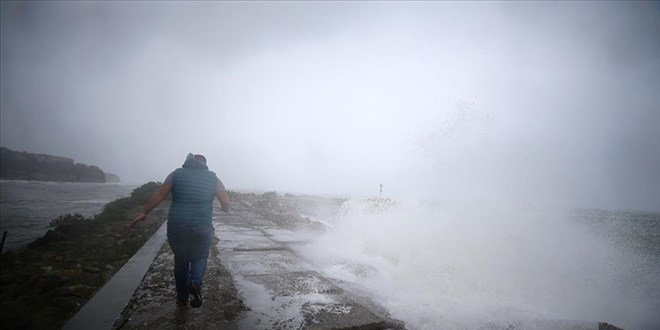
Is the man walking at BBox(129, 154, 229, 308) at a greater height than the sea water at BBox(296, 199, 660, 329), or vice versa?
the man walking at BBox(129, 154, 229, 308)

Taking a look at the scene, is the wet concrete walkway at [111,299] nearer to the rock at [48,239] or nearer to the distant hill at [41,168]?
the rock at [48,239]

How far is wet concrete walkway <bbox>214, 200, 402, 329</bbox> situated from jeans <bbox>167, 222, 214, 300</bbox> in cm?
76

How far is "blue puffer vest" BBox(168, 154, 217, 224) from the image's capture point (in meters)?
3.28

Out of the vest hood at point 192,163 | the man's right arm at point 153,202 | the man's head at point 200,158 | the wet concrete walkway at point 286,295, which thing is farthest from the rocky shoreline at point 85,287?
the man's head at point 200,158

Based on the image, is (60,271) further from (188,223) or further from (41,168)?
(41,168)

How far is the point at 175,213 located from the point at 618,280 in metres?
13.7

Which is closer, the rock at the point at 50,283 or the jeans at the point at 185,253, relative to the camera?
the jeans at the point at 185,253

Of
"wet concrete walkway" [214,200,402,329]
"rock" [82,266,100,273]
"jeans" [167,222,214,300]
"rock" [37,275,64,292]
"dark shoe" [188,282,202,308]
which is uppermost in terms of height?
"jeans" [167,222,214,300]

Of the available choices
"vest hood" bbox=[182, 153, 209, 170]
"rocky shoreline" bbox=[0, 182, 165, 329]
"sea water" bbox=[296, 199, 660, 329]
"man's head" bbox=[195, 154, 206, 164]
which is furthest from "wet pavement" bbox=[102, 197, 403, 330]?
"man's head" bbox=[195, 154, 206, 164]

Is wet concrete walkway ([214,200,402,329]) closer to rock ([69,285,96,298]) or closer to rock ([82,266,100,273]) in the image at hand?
rock ([69,285,96,298])

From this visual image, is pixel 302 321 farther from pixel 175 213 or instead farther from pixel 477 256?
pixel 477 256

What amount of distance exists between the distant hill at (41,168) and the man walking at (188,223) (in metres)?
122

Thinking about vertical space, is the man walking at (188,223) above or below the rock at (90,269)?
→ above

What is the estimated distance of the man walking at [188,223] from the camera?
127 inches
